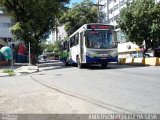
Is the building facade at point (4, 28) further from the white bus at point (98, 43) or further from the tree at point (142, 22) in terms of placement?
the white bus at point (98, 43)

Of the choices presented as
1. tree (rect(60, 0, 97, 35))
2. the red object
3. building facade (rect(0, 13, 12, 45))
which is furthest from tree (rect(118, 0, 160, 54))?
tree (rect(60, 0, 97, 35))

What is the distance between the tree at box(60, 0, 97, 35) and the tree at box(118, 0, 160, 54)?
1176 inches

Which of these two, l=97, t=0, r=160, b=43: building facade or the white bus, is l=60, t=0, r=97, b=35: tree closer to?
l=97, t=0, r=160, b=43: building facade

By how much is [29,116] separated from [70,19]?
70.8 metres

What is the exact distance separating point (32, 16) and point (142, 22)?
13.8 m

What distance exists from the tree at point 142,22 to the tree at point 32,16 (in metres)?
→ 9.49

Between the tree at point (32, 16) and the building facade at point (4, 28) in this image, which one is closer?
the tree at point (32, 16)

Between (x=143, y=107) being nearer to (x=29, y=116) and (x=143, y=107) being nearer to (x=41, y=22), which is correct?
(x=29, y=116)

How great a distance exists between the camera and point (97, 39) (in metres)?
27.8

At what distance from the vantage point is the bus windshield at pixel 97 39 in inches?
1088

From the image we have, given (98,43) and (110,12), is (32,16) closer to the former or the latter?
(98,43)

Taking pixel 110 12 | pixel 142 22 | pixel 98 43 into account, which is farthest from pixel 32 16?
pixel 110 12

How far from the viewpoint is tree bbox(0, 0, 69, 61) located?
40.6 metres

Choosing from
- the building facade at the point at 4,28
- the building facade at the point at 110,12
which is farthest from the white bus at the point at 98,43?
the building facade at the point at 110,12
